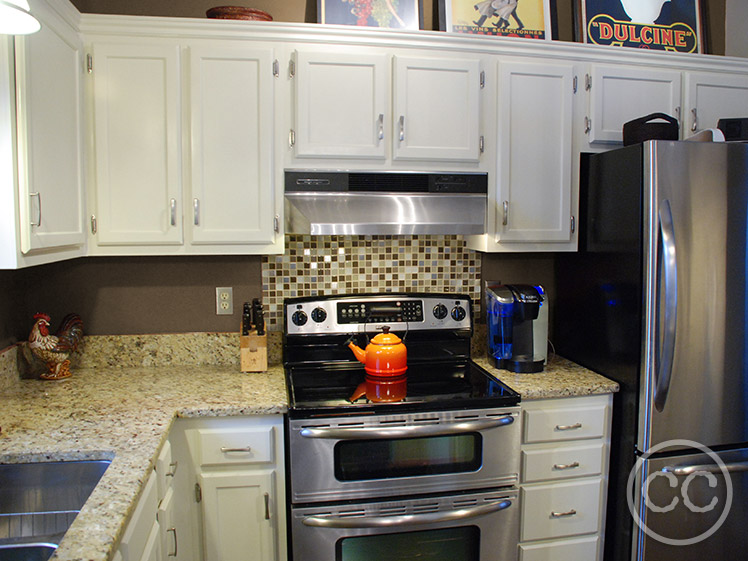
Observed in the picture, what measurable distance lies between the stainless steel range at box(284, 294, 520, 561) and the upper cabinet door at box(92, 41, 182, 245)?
805mm

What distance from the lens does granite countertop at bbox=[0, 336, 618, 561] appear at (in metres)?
1.25

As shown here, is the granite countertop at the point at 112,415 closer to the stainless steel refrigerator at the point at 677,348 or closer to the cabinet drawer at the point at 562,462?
the cabinet drawer at the point at 562,462

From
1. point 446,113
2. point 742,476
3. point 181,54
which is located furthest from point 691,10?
point 181,54

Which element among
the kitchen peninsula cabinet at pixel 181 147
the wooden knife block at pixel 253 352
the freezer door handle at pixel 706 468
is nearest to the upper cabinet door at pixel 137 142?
the kitchen peninsula cabinet at pixel 181 147

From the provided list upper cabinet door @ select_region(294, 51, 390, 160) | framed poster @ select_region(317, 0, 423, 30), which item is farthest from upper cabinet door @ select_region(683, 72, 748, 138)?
upper cabinet door @ select_region(294, 51, 390, 160)

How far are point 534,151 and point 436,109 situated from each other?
1.47 ft

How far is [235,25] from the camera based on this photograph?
2162mm

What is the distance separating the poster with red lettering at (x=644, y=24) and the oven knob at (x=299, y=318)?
5.82 ft

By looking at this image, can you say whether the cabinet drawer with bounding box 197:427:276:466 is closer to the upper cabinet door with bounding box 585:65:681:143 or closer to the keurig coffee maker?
the keurig coffee maker

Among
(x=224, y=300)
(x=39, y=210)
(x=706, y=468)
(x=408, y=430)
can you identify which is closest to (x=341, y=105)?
(x=224, y=300)

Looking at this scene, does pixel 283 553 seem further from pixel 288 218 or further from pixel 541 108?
pixel 541 108

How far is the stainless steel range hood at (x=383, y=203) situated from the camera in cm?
220

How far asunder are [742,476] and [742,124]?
1366mm

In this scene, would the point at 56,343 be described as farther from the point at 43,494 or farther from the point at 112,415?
the point at 43,494
